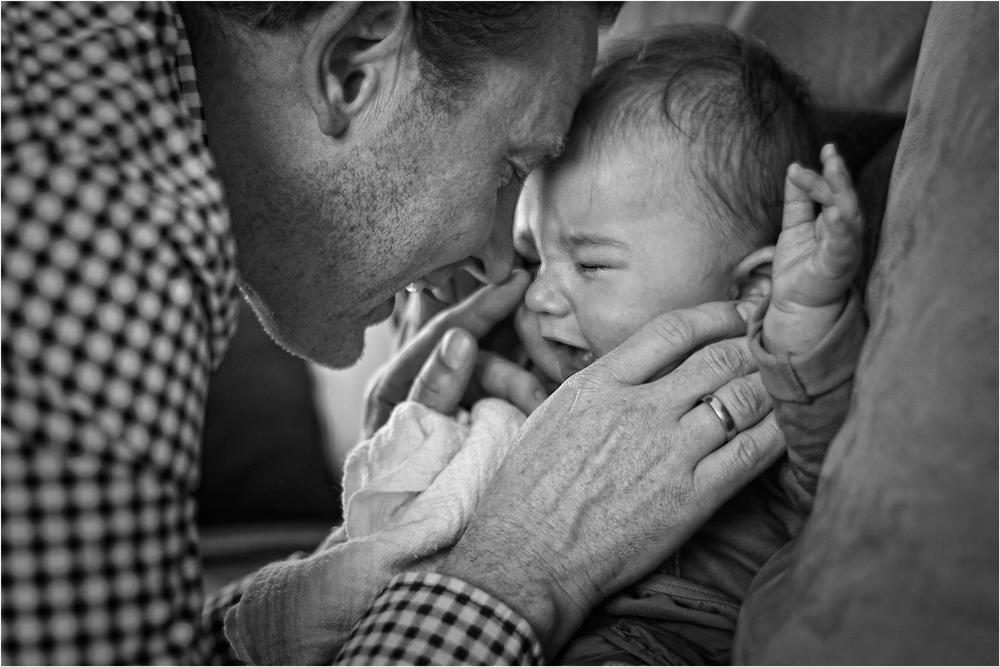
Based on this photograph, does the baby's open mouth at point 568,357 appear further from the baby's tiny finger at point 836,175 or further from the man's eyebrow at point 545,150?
the baby's tiny finger at point 836,175

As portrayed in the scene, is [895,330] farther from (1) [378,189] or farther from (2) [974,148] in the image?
(1) [378,189]

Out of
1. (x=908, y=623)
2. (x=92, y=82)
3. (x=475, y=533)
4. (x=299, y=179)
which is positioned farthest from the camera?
(x=299, y=179)

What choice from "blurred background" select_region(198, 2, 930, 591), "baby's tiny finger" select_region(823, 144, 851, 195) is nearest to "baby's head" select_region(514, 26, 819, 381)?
"baby's tiny finger" select_region(823, 144, 851, 195)

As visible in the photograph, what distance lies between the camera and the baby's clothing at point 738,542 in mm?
859

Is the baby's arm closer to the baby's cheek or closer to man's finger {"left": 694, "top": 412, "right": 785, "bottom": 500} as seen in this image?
man's finger {"left": 694, "top": 412, "right": 785, "bottom": 500}

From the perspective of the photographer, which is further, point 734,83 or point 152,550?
point 734,83

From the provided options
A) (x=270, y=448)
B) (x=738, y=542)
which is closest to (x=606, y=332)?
(x=738, y=542)

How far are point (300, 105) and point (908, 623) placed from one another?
83 cm

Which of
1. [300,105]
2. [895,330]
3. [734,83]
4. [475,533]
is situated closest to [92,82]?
[300,105]

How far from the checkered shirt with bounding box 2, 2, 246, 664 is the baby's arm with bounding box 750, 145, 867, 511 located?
0.52 m

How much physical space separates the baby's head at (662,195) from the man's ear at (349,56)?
1.05 feet

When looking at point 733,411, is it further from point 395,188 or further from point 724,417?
point 395,188

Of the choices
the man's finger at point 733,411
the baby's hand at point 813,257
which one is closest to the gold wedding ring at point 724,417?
the man's finger at point 733,411

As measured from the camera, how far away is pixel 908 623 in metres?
0.61
